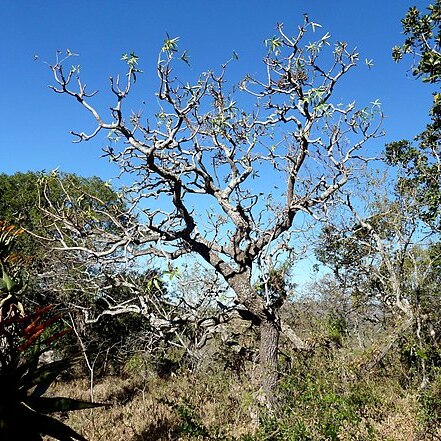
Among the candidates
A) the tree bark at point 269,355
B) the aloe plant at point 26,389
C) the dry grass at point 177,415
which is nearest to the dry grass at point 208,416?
the dry grass at point 177,415

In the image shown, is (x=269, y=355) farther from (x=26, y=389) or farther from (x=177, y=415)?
(x=26, y=389)

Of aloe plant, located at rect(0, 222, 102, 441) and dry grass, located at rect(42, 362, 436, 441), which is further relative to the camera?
dry grass, located at rect(42, 362, 436, 441)

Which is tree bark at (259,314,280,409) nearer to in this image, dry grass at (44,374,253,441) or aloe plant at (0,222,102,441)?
dry grass at (44,374,253,441)

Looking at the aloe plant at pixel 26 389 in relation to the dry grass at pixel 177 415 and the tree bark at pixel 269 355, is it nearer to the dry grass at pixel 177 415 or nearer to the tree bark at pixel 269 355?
the dry grass at pixel 177 415

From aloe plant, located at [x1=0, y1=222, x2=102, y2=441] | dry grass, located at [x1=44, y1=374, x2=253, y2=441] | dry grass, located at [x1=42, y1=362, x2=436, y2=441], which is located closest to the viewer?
aloe plant, located at [x1=0, y1=222, x2=102, y2=441]

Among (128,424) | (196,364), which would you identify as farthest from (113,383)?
(128,424)

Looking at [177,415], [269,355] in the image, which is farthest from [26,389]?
[177,415]

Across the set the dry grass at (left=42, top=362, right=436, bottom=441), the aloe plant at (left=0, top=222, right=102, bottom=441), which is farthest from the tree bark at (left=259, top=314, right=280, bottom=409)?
the aloe plant at (left=0, top=222, right=102, bottom=441)

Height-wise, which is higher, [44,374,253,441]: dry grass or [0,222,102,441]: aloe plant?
[0,222,102,441]: aloe plant

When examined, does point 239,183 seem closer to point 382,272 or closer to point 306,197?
point 306,197

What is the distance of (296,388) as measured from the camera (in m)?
5.72

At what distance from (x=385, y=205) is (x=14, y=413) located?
37.6 ft

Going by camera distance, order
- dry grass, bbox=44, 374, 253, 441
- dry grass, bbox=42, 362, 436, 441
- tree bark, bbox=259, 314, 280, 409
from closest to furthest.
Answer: dry grass, bbox=42, 362, 436, 441 < dry grass, bbox=44, 374, 253, 441 < tree bark, bbox=259, 314, 280, 409

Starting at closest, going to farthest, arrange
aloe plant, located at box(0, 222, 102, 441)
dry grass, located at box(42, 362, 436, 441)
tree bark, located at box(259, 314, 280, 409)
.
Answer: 1. aloe plant, located at box(0, 222, 102, 441)
2. dry grass, located at box(42, 362, 436, 441)
3. tree bark, located at box(259, 314, 280, 409)
